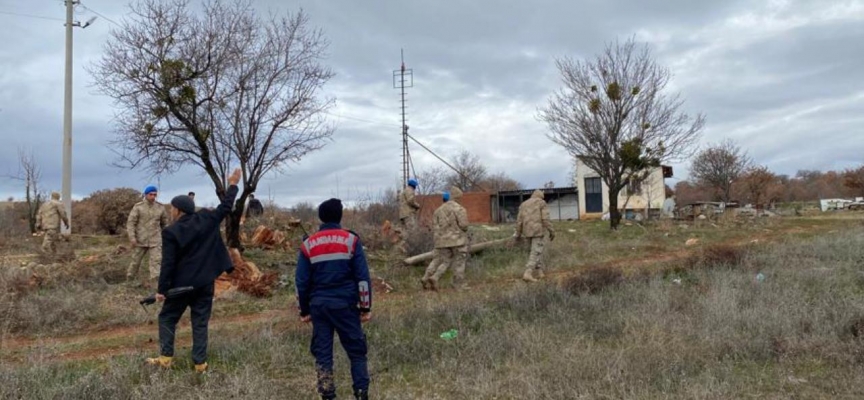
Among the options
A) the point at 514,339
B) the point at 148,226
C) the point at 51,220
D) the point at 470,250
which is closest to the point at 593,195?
the point at 470,250

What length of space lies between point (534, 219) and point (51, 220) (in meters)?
11.1

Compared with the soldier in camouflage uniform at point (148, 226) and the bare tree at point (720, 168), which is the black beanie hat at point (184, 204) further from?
the bare tree at point (720, 168)

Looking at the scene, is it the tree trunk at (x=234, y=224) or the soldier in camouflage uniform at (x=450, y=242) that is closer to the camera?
the soldier in camouflage uniform at (x=450, y=242)

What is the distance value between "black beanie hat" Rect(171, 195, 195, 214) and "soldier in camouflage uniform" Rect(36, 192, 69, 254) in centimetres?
959

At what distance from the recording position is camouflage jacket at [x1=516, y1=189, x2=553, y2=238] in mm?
12008

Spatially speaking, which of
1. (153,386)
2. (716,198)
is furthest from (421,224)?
(716,198)

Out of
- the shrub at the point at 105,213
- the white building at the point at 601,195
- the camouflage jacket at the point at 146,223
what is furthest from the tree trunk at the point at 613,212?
the shrub at the point at 105,213

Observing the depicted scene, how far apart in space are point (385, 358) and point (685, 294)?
16.7ft

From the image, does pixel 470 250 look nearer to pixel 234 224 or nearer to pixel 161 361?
pixel 234 224

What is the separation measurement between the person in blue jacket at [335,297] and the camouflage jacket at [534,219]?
7.58 metres

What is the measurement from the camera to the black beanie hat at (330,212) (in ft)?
16.4

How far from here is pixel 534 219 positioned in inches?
474

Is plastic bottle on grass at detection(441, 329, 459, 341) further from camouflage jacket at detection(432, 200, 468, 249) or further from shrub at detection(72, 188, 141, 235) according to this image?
shrub at detection(72, 188, 141, 235)

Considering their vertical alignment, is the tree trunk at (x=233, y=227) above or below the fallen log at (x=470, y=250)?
above
